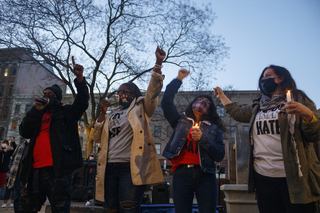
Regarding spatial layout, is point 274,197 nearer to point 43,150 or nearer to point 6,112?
point 43,150

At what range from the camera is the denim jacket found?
2.91m

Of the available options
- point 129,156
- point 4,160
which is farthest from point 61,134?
point 4,160

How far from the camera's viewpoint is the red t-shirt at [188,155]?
2928mm

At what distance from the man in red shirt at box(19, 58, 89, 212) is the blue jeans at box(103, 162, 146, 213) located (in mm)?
436

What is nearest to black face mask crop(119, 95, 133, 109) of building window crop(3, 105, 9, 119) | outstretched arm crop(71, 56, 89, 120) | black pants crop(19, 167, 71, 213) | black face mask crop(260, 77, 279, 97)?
outstretched arm crop(71, 56, 89, 120)

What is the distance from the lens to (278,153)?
95.4 inches

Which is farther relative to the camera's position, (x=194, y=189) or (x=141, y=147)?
(x=141, y=147)

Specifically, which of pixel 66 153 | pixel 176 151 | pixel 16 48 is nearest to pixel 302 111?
pixel 176 151

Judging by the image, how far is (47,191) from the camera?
2.92 metres

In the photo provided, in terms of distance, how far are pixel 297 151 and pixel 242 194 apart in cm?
287

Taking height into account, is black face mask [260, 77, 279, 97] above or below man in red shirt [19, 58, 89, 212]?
above

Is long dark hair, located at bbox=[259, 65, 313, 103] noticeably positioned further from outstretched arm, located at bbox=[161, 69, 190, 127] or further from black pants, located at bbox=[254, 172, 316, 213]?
outstretched arm, located at bbox=[161, 69, 190, 127]

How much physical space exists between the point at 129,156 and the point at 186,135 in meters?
0.72

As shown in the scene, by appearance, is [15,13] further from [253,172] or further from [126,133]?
[253,172]
